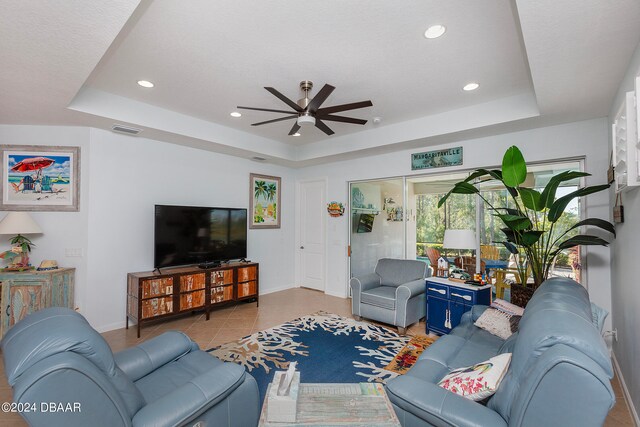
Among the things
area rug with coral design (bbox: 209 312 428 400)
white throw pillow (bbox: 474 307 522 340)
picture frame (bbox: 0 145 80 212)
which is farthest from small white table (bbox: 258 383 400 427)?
picture frame (bbox: 0 145 80 212)

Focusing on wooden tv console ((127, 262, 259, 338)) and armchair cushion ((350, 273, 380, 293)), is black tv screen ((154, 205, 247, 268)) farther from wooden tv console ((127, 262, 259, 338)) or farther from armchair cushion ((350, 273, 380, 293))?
armchair cushion ((350, 273, 380, 293))

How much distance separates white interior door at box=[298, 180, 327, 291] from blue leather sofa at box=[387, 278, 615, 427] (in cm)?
416

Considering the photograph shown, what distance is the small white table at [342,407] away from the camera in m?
1.38

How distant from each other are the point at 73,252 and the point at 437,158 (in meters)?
5.05

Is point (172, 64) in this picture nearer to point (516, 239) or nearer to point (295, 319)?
point (295, 319)

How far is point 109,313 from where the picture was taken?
→ 12.9ft

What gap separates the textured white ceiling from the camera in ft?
6.21

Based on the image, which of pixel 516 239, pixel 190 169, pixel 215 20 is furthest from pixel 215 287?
pixel 516 239

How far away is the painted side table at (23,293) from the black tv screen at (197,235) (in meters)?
1.09

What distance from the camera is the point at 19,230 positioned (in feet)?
11.0

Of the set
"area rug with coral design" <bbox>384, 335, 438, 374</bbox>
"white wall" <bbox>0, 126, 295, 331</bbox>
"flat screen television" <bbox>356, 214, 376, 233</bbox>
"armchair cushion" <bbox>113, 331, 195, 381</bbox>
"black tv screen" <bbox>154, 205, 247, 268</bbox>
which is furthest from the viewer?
"flat screen television" <bbox>356, 214, 376, 233</bbox>

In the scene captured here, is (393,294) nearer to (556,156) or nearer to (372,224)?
(372,224)

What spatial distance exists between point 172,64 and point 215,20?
86 centimetres

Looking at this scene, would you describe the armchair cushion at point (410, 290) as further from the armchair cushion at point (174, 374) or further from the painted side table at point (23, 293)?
the painted side table at point (23, 293)
